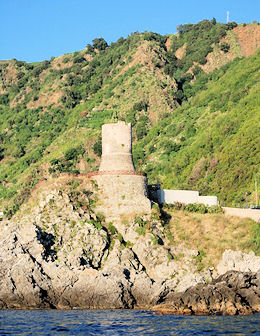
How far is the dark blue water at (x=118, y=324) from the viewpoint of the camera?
118 ft

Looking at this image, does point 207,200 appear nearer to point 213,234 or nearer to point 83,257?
point 213,234

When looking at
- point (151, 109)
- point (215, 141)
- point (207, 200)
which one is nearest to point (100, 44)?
point (151, 109)

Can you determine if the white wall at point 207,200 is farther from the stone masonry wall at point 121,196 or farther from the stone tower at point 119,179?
the stone masonry wall at point 121,196

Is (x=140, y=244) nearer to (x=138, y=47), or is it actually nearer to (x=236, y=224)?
(x=236, y=224)

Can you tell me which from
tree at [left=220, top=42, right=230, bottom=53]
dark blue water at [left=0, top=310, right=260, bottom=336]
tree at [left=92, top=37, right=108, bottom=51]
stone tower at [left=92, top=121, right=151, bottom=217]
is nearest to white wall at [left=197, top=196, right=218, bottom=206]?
stone tower at [left=92, top=121, right=151, bottom=217]

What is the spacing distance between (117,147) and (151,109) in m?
51.9

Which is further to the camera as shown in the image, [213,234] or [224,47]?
[224,47]

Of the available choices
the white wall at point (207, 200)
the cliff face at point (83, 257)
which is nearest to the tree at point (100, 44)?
the white wall at point (207, 200)

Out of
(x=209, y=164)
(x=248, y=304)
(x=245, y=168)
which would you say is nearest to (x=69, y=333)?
(x=248, y=304)

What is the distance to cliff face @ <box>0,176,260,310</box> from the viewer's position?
46281 mm

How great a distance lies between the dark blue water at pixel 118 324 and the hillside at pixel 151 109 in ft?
112

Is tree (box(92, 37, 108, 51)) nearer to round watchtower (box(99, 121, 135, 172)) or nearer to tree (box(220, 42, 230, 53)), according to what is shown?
tree (box(220, 42, 230, 53))

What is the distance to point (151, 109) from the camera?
10862 centimetres

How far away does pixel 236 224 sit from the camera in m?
59.1
